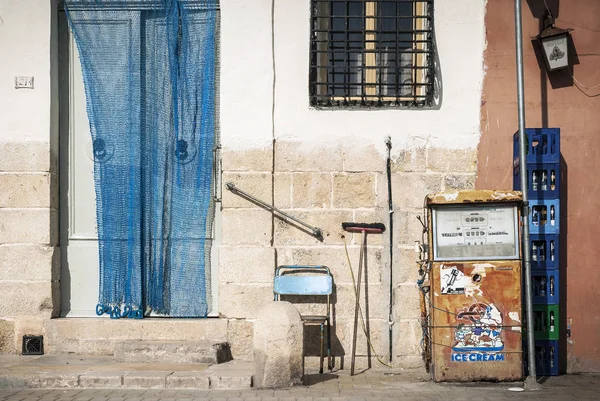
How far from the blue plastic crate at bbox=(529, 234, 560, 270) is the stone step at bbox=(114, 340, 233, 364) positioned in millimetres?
3351

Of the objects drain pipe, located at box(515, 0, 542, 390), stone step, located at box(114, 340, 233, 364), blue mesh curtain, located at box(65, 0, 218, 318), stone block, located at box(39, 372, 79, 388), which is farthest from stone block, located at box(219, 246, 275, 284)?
drain pipe, located at box(515, 0, 542, 390)

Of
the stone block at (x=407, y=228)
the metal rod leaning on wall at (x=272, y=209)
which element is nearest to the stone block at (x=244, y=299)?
the metal rod leaning on wall at (x=272, y=209)

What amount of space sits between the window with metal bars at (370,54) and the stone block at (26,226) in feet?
10.4

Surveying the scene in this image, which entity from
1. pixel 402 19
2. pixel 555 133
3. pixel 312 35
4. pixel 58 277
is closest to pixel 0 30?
pixel 58 277

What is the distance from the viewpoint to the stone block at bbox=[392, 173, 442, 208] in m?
8.97

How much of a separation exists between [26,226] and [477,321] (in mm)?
4876

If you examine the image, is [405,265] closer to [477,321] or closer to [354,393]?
[477,321]

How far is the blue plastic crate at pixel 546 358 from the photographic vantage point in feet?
27.5

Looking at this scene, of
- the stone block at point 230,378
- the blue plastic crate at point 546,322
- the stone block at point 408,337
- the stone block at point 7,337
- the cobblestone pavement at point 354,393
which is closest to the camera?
the cobblestone pavement at point 354,393

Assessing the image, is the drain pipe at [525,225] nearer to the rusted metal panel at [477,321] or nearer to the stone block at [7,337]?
the rusted metal panel at [477,321]

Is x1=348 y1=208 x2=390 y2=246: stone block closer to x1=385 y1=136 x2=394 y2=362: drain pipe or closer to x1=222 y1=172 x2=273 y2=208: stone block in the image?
x1=385 y1=136 x2=394 y2=362: drain pipe

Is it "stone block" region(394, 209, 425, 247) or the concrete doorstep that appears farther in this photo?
"stone block" region(394, 209, 425, 247)

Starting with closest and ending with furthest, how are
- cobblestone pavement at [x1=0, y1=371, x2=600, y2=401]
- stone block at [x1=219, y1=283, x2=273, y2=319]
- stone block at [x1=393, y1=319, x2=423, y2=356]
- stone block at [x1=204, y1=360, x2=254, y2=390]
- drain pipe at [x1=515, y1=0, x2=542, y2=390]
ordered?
1. cobblestone pavement at [x1=0, y1=371, x2=600, y2=401]
2. drain pipe at [x1=515, y1=0, x2=542, y2=390]
3. stone block at [x1=204, y1=360, x2=254, y2=390]
4. stone block at [x1=393, y1=319, x2=423, y2=356]
5. stone block at [x1=219, y1=283, x2=273, y2=319]

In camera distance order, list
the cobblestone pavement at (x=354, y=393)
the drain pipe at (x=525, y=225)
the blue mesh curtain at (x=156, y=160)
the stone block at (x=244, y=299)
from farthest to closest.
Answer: the blue mesh curtain at (x=156, y=160) < the stone block at (x=244, y=299) < the drain pipe at (x=525, y=225) < the cobblestone pavement at (x=354, y=393)
